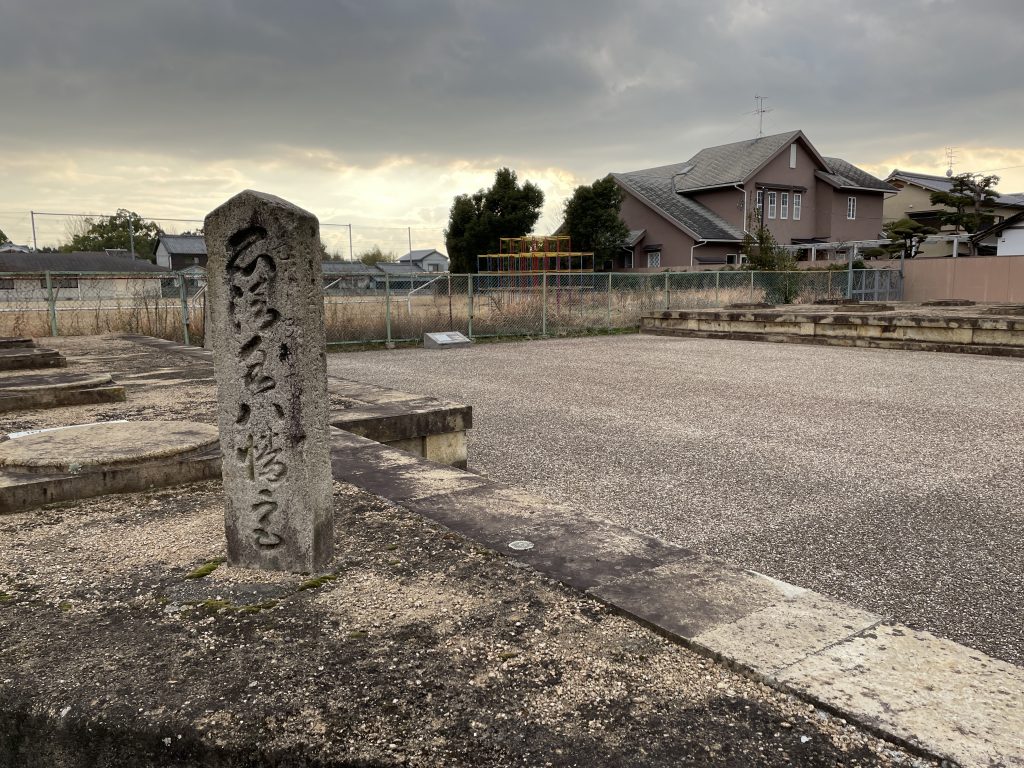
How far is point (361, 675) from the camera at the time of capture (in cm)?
210

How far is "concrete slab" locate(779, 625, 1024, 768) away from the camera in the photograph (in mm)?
1790

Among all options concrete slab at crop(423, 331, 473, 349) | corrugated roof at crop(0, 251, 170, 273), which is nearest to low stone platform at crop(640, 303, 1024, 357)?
concrete slab at crop(423, 331, 473, 349)

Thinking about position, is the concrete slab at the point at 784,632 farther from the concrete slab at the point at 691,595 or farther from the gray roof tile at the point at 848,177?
the gray roof tile at the point at 848,177

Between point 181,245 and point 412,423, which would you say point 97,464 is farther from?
point 181,245

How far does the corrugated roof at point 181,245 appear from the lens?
5412cm

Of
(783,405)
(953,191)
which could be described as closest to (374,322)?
(783,405)

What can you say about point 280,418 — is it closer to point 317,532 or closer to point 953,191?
point 317,532

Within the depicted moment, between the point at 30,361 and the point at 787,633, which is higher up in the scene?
the point at 30,361

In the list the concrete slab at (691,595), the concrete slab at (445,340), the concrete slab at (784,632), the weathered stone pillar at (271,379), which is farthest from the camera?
the concrete slab at (445,340)

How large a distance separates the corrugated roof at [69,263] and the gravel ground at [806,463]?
134 ft

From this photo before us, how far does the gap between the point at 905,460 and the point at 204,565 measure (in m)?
5.55

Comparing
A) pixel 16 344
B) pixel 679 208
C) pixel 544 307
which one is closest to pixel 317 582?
pixel 16 344

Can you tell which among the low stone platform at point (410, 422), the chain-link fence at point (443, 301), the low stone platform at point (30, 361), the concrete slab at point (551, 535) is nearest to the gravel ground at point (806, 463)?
the low stone platform at point (410, 422)

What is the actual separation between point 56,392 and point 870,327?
15.2 meters
